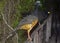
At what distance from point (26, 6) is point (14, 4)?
0.41 metres

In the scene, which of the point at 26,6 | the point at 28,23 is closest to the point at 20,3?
the point at 26,6

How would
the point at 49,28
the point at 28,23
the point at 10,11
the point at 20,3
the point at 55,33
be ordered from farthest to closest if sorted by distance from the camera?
the point at 20,3 → the point at 10,11 → the point at 55,33 → the point at 49,28 → the point at 28,23

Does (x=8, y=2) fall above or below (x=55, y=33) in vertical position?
above

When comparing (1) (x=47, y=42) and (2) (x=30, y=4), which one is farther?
(2) (x=30, y=4)

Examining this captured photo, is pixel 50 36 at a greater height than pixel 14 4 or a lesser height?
lesser

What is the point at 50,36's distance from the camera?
3168mm

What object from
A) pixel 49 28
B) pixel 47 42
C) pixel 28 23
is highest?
pixel 28 23

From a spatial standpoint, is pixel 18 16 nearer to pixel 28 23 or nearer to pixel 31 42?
pixel 28 23

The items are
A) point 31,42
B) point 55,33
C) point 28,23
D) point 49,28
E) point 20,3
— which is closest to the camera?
point 31,42

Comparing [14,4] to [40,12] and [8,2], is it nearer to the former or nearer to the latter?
[8,2]

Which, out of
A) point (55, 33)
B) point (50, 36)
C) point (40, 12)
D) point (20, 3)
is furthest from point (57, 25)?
point (20, 3)

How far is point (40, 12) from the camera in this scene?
14.0 feet

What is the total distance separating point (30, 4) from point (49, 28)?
4.44 ft

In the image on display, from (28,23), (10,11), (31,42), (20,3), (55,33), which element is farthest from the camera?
(20,3)
